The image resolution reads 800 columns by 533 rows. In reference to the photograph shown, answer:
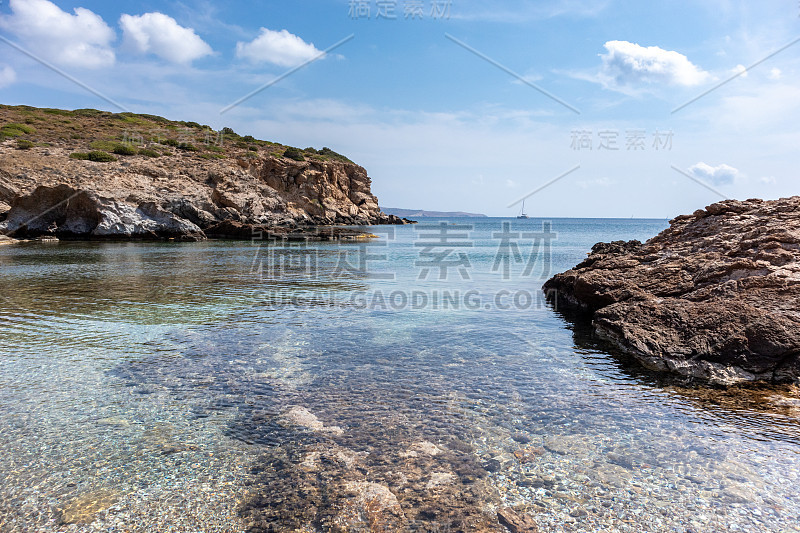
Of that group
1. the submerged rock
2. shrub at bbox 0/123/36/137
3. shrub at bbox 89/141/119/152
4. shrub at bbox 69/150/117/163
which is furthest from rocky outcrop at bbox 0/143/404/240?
the submerged rock

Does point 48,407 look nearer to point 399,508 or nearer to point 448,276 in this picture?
point 399,508

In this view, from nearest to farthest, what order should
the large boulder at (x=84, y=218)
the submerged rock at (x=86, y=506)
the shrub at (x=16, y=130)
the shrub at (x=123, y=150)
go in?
the submerged rock at (x=86, y=506) → the large boulder at (x=84, y=218) → the shrub at (x=16, y=130) → the shrub at (x=123, y=150)

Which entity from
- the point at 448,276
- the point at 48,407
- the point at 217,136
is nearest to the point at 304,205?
the point at 217,136

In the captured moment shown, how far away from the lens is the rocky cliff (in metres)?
40.7

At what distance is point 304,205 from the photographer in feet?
219

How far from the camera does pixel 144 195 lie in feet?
145

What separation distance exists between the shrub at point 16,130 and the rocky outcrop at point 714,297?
6567 centimetres

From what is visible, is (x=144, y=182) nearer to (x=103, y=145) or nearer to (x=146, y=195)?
(x=146, y=195)

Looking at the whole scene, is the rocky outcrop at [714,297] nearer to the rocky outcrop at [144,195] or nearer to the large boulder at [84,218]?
the large boulder at [84,218]

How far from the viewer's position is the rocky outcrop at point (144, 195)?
40094 millimetres

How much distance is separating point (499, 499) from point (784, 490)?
9.82 feet

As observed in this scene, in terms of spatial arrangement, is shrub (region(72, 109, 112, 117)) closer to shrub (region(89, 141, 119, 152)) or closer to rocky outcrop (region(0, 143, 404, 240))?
shrub (region(89, 141, 119, 152))

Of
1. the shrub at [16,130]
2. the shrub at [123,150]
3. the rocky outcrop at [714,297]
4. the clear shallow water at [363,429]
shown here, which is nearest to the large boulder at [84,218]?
the shrub at [123,150]

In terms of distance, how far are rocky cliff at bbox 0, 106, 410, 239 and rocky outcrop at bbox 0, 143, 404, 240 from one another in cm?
9
